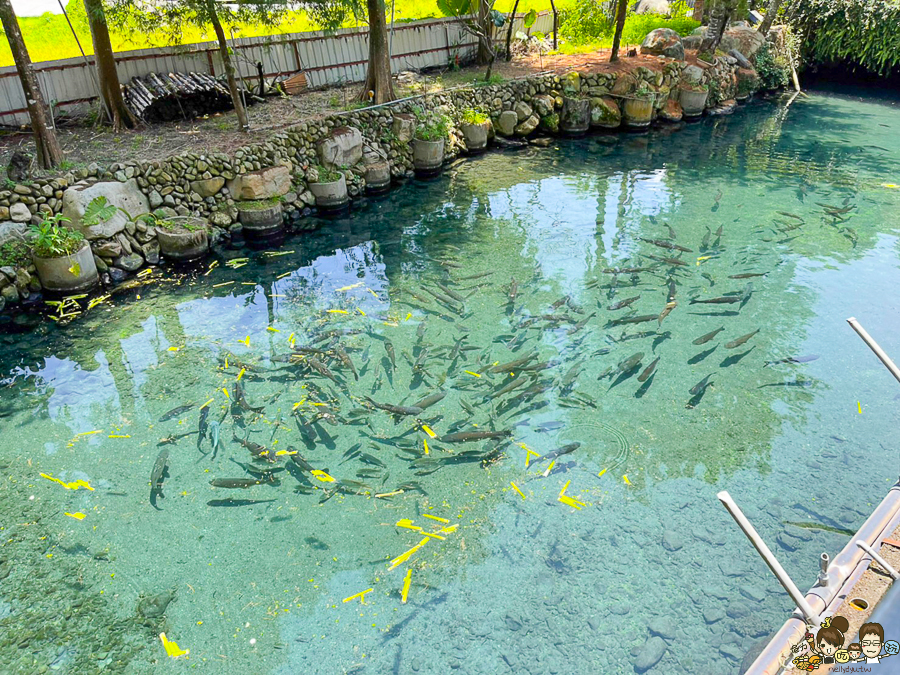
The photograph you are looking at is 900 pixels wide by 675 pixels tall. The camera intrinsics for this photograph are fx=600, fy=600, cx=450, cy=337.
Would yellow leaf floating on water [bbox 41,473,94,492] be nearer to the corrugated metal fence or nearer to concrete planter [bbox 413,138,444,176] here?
the corrugated metal fence

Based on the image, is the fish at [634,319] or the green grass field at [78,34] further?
the green grass field at [78,34]

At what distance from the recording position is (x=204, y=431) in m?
7.41

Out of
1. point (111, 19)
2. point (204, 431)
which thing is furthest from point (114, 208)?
point (204, 431)

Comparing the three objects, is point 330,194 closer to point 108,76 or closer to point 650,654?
point 108,76

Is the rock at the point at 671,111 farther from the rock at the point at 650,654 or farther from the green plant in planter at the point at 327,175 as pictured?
the rock at the point at 650,654

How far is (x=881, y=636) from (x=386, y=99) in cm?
1551

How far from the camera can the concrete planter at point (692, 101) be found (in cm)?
2045

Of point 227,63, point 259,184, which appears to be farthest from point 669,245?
point 227,63

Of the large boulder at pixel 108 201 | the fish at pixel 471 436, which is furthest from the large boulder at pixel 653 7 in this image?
the fish at pixel 471 436

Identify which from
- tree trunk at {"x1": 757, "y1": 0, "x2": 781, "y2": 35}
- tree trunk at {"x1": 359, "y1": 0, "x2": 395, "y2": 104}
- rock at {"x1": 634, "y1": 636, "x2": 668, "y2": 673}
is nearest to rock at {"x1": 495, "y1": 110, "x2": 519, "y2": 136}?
tree trunk at {"x1": 359, "y1": 0, "x2": 395, "y2": 104}

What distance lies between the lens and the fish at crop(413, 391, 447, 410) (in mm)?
7578

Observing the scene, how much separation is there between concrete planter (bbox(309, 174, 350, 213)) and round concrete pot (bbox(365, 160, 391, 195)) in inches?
30.0

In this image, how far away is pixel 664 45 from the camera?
21250 millimetres

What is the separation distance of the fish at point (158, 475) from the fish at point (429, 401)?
9.68ft
